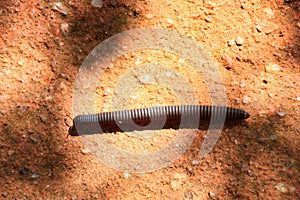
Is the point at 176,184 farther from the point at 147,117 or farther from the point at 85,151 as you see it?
the point at 85,151

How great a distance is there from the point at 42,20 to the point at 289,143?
214cm

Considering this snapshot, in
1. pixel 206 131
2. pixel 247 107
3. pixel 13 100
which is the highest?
pixel 247 107

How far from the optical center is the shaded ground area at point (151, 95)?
9.65 feet

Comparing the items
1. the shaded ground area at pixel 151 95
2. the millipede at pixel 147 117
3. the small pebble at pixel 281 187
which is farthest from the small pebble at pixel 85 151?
the small pebble at pixel 281 187

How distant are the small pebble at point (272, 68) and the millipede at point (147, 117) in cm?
48

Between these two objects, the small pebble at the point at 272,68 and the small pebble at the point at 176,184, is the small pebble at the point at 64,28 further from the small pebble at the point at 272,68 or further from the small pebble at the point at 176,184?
the small pebble at the point at 272,68

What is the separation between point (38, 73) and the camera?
331 cm

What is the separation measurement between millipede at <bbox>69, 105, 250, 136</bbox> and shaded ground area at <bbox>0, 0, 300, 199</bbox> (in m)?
0.08

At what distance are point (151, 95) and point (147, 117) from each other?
0.22 m

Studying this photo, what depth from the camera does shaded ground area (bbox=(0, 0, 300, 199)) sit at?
A: 9.65ft

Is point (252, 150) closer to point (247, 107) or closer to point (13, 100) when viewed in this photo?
point (247, 107)

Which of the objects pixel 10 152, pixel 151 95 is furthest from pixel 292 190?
pixel 10 152

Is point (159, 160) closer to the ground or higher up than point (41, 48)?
closer to the ground

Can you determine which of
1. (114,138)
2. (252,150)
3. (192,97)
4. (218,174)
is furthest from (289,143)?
(114,138)
